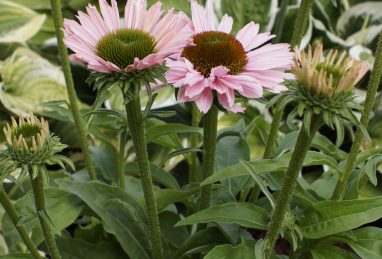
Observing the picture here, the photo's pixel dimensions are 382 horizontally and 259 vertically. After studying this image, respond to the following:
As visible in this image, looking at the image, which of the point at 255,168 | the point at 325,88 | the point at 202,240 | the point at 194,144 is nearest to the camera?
the point at 325,88

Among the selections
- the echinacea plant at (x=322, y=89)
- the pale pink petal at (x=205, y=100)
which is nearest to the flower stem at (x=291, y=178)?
the echinacea plant at (x=322, y=89)

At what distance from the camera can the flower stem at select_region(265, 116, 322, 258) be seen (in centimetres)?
55

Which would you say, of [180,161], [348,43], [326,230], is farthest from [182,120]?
[326,230]

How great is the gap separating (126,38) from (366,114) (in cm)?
32

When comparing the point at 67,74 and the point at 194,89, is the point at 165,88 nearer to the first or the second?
the point at 67,74

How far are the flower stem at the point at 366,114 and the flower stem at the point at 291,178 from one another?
17 cm

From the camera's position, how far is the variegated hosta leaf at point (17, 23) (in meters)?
1.48

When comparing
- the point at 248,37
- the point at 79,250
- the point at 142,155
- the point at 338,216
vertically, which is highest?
the point at 248,37

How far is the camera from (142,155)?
2.18ft

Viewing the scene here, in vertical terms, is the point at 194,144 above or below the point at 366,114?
below

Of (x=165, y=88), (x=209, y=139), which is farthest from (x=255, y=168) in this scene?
(x=165, y=88)

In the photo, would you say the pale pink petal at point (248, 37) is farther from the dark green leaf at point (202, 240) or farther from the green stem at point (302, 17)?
the dark green leaf at point (202, 240)

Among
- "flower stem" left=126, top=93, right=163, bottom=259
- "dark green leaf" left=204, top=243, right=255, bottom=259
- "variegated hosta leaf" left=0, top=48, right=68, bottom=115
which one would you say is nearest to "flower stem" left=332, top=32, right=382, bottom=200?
"dark green leaf" left=204, top=243, right=255, bottom=259

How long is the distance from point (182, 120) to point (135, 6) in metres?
0.82
